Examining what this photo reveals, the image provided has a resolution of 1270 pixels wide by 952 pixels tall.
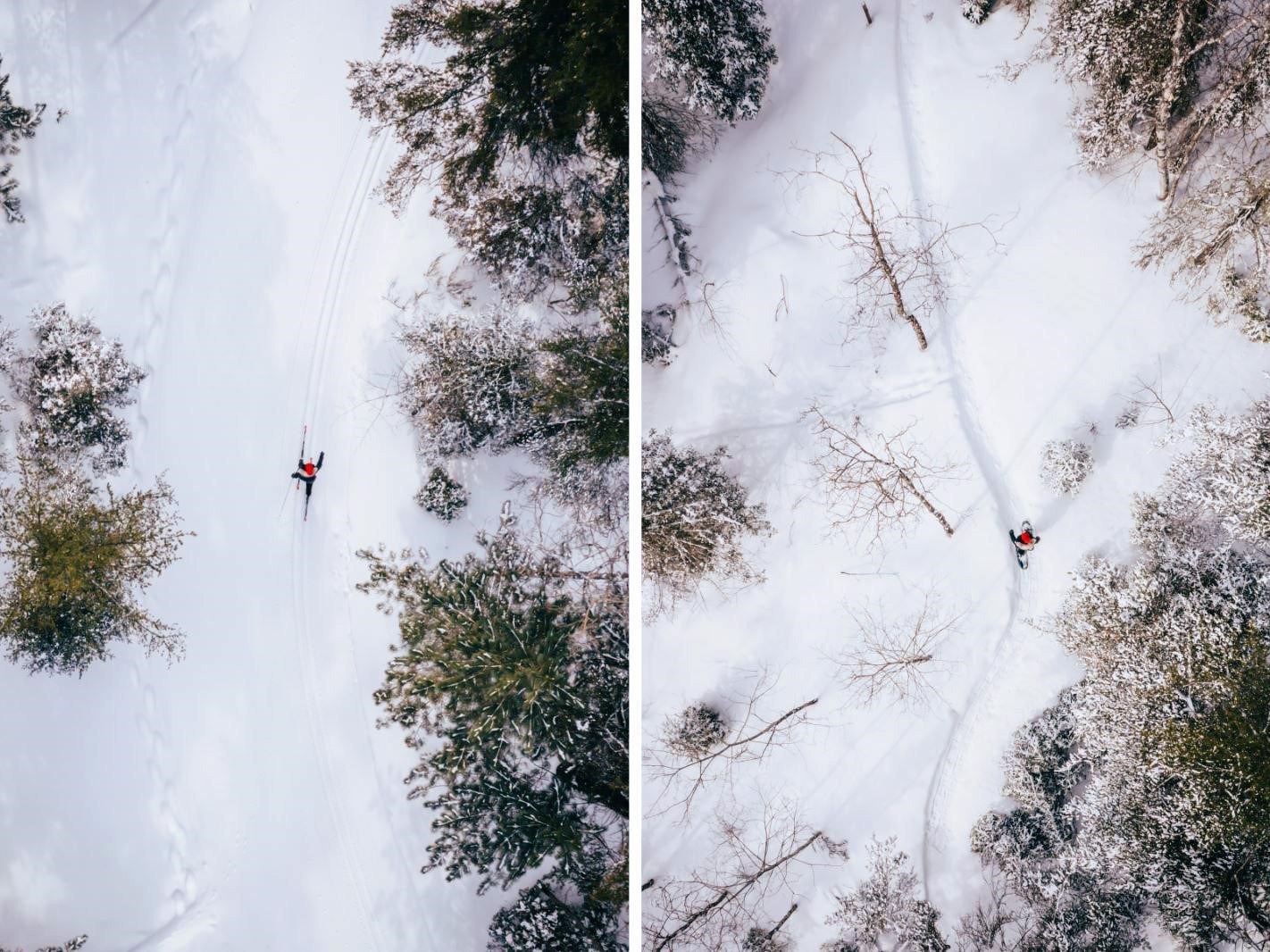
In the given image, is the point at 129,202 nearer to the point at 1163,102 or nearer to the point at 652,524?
the point at 652,524

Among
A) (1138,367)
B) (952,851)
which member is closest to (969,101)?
(1138,367)

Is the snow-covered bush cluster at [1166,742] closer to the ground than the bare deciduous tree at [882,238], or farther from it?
closer to the ground

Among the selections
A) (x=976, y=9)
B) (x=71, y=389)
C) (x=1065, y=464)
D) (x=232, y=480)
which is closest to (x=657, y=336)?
(x=232, y=480)

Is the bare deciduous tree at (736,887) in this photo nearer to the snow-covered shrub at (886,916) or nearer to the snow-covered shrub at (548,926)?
the snow-covered shrub at (886,916)

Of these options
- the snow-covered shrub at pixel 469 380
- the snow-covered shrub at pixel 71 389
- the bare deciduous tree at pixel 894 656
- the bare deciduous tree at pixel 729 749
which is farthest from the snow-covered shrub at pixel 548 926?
the snow-covered shrub at pixel 71 389

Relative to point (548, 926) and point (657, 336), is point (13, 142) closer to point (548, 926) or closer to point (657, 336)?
point (657, 336)

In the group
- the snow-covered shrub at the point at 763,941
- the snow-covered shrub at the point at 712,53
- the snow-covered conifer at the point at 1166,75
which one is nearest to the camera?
the snow-covered conifer at the point at 1166,75
